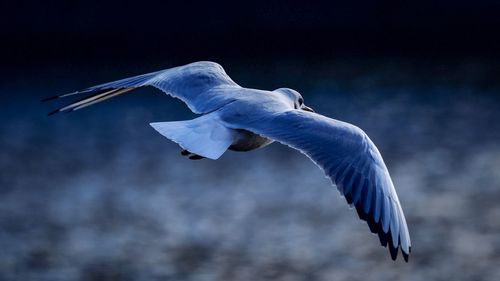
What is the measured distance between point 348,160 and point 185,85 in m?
0.75

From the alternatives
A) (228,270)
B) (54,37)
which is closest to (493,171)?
(228,270)

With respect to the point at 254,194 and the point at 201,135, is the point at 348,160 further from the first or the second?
the point at 254,194

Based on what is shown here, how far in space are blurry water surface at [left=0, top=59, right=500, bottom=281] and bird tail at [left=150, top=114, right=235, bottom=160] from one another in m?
1.98

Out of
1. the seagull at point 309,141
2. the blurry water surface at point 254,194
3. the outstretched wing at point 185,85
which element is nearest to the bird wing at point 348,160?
the seagull at point 309,141

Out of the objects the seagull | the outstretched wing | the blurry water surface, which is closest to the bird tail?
the seagull

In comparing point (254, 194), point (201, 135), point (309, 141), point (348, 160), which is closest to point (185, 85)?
point (201, 135)

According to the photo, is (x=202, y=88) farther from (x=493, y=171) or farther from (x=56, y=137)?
(x=56, y=137)

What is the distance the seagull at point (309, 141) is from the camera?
3098 mm

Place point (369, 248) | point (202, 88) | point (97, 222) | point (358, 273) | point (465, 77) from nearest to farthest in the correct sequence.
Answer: point (202, 88)
point (358, 273)
point (369, 248)
point (97, 222)
point (465, 77)

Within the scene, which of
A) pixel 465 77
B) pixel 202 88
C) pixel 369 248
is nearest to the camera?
pixel 202 88

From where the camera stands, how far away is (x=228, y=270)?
531 cm

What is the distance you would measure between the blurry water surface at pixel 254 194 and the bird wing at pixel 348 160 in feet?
6.49

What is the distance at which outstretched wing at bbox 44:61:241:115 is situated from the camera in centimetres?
362

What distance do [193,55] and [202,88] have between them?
18.2 feet
